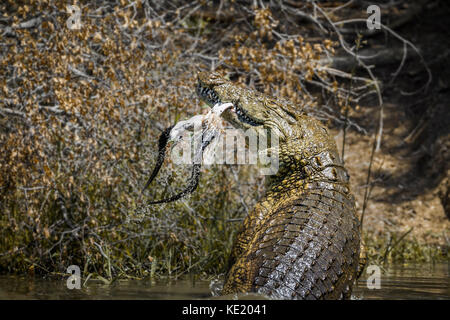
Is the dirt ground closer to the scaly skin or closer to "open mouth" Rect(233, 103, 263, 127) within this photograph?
the scaly skin

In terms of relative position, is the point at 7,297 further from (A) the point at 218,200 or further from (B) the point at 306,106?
(B) the point at 306,106

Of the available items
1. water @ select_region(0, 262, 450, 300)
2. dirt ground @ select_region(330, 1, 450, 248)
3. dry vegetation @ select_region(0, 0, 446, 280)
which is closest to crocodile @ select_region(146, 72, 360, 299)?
water @ select_region(0, 262, 450, 300)

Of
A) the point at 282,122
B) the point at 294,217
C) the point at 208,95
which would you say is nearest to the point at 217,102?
the point at 208,95

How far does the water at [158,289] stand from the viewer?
3.77 meters

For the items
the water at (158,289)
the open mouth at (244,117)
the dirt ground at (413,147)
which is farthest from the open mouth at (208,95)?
the dirt ground at (413,147)

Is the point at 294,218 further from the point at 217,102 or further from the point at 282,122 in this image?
the point at 217,102

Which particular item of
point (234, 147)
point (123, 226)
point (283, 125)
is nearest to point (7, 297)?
point (123, 226)

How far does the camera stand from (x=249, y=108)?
342cm

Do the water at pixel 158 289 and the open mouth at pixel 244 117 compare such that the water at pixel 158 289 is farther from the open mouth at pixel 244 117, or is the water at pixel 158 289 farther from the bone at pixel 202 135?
the open mouth at pixel 244 117

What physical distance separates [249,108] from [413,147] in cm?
787

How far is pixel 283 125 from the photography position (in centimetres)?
341

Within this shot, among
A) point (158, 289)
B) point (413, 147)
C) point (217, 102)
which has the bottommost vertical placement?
point (158, 289)

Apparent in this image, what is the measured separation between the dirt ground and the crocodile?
4878 millimetres

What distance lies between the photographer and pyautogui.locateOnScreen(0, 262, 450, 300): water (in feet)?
12.4
